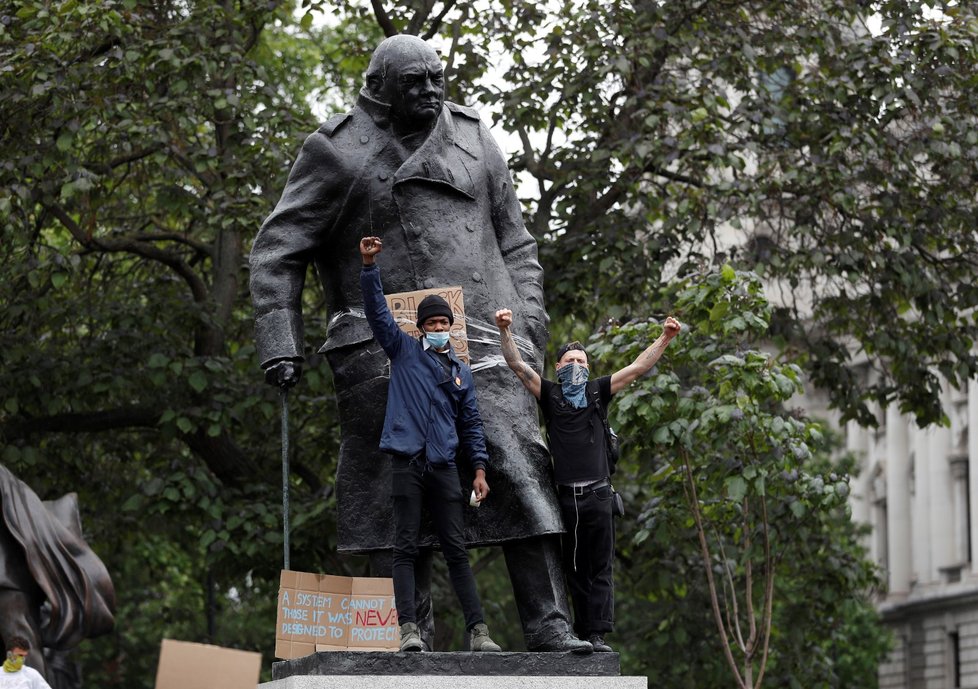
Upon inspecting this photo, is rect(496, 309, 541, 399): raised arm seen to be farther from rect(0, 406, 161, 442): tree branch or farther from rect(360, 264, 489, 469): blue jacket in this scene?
rect(0, 406, 161, 442): tree branch

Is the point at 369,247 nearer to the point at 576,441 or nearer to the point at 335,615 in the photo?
the point at 576,441

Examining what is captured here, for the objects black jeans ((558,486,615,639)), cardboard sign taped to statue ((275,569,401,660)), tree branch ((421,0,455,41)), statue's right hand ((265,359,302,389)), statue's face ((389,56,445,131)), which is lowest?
cardboard sign taped to statue ((275,569,401,660))

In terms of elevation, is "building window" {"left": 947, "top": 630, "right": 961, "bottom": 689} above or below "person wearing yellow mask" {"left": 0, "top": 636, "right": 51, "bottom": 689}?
above

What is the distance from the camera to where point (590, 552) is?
7.29 meters

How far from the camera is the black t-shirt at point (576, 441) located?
23.8 feet

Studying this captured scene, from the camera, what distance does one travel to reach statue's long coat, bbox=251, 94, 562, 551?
7.36 metres

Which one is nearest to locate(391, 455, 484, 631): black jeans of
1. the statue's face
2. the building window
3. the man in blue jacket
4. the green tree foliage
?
the man in blue jacket

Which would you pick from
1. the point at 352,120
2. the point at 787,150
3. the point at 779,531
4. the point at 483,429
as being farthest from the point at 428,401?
the point at 787,150

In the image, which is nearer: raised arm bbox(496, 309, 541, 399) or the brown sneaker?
the brown sneaker

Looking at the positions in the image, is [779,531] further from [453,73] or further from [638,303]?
[453,73]

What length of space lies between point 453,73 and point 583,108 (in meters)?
1.65

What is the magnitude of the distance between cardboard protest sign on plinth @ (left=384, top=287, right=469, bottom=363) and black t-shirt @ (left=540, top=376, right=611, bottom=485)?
42 cm

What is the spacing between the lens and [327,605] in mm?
7301

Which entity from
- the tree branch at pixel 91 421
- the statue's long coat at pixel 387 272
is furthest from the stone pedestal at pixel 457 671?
the tree branch at pixel 91 421
